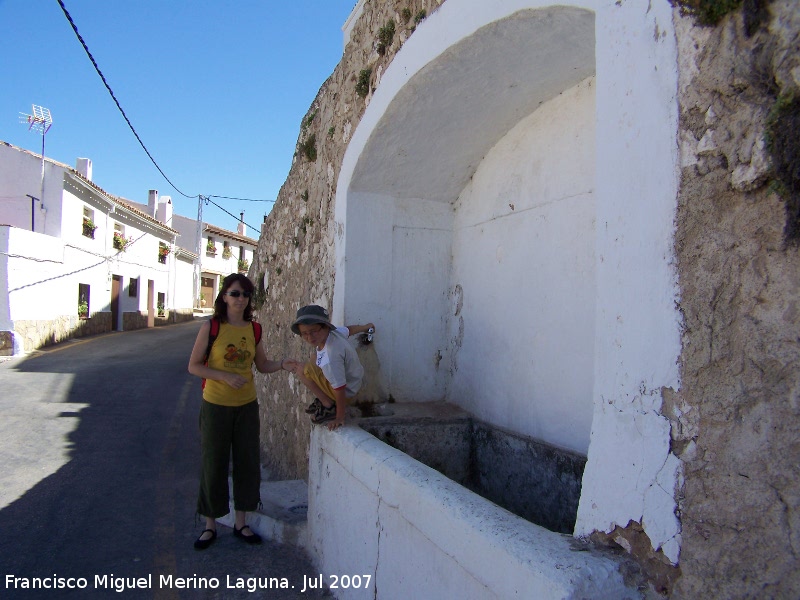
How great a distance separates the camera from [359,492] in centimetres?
275

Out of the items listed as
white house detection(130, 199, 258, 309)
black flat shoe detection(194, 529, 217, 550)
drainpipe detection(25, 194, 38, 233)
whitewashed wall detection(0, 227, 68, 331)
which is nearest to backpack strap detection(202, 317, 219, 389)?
black flat shoe detection(194, 529, 217, 550)

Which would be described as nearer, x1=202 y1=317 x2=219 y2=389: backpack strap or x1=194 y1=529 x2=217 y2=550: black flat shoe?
x1=202 y1=317 x2=219 y2=389: backpack strap

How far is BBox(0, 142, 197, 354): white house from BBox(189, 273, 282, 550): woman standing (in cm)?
1270

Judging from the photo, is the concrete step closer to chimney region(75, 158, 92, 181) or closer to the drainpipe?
the drainpipe

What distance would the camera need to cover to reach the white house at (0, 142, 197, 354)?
45.8 ft

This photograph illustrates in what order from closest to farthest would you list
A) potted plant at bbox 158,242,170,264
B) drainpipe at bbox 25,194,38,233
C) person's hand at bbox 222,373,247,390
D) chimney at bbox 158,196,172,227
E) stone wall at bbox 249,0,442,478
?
1. person's hand at bbox 222,373,247,390
2. stone wall at bbox 249,0,442,478
3. drainpipe at bbox 25,194,38,233
4. potted plant at bbox 158,242,170,264
5. chimney at bbox 158,196,172,227

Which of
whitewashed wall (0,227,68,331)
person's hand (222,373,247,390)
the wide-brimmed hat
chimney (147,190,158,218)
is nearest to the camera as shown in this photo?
the wide-brimmed hat

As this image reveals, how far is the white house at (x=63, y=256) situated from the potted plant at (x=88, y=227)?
0.03 metres

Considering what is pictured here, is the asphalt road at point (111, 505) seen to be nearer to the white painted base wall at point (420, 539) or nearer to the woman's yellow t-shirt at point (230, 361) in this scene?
the white painted base wall at point (420, 539)

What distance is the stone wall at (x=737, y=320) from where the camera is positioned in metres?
1.17

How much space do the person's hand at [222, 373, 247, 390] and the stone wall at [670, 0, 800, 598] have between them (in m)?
2.59

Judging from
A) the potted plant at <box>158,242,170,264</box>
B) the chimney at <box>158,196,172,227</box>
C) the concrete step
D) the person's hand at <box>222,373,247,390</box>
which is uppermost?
the chimney at <box>158,196,172,227</box>

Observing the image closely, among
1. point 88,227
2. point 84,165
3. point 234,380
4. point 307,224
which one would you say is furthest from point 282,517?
point 84,165

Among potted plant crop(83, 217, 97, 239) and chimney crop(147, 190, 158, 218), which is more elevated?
chimney crop(147, 190, 158, 218)
